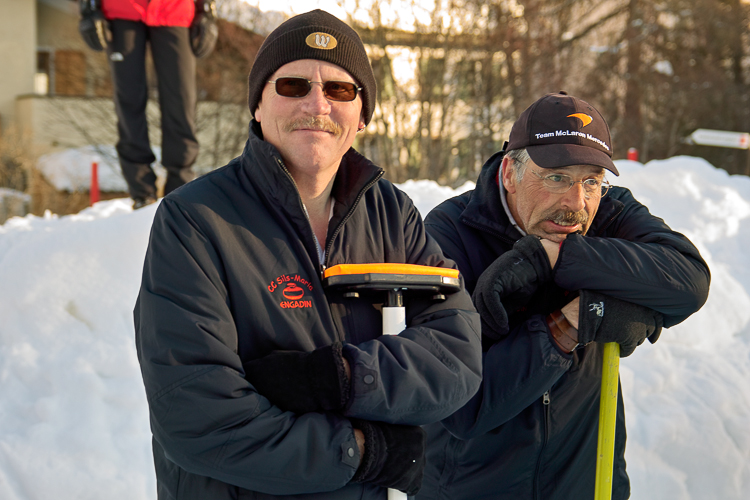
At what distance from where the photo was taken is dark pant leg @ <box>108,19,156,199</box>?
17.2ft

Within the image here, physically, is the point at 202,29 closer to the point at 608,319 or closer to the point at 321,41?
the point at 321,41

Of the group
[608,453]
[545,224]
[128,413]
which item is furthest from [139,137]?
[608,453]

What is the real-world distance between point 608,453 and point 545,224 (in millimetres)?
831

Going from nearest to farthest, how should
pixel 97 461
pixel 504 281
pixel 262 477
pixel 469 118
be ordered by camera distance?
pixel 262 477
pixel 504 281
pixel 97 461
pixel 469 118

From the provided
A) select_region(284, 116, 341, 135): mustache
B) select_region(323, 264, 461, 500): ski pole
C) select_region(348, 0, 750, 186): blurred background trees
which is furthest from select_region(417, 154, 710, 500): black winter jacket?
select_region(348, 0, 750, 186): blurred background trees

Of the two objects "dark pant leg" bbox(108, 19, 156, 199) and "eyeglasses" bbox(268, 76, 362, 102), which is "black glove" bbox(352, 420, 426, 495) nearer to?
"eyeglasses" bbox(268, 76, 362, 102)

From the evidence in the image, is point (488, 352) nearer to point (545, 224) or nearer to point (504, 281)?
point (504, 281)

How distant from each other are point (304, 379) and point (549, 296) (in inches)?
45.3

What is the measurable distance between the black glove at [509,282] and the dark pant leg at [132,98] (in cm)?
396

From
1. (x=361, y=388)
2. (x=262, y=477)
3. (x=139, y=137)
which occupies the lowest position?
(x=262, y=477)

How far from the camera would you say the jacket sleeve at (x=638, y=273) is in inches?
85.4

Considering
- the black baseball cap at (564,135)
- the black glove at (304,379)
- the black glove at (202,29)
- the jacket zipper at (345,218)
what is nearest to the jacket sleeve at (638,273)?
the black baseball cap at (564,135)

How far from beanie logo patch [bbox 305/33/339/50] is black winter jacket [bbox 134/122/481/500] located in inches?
12.0

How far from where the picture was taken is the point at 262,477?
154cm
